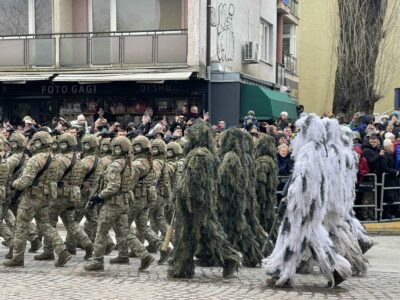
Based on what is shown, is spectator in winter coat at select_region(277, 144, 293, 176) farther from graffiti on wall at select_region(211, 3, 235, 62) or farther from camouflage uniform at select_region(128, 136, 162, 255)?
graffiti on wall at select_region(211, 3, 235, 62)

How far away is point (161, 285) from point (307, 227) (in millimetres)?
1978

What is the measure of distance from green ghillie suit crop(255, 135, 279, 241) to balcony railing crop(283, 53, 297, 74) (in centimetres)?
2220

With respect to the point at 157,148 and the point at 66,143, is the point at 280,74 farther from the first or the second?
the point at 66,143

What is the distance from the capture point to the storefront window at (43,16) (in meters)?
22.8

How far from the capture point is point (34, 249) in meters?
11.3

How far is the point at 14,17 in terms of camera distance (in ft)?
76.1

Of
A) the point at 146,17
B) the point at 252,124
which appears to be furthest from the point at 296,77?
the point at 252,124

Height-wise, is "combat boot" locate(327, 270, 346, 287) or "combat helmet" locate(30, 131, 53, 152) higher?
"combat helmet" locate(30, 131, 53, 152)

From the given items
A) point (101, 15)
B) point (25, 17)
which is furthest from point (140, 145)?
point (25, 17)

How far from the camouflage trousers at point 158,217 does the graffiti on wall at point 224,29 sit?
11962 millimetres

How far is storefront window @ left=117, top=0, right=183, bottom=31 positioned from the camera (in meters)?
22.0

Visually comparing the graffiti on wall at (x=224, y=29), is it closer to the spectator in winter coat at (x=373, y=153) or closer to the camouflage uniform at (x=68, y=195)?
the spectator in winter coat at (x=373, y=153)

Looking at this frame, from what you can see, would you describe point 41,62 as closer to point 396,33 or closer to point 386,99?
point 396,33

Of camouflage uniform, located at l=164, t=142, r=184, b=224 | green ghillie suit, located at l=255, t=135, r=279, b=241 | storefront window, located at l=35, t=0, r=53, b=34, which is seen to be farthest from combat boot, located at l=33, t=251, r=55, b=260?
storefront window, located at l=35, t=0, r=53, b=34
